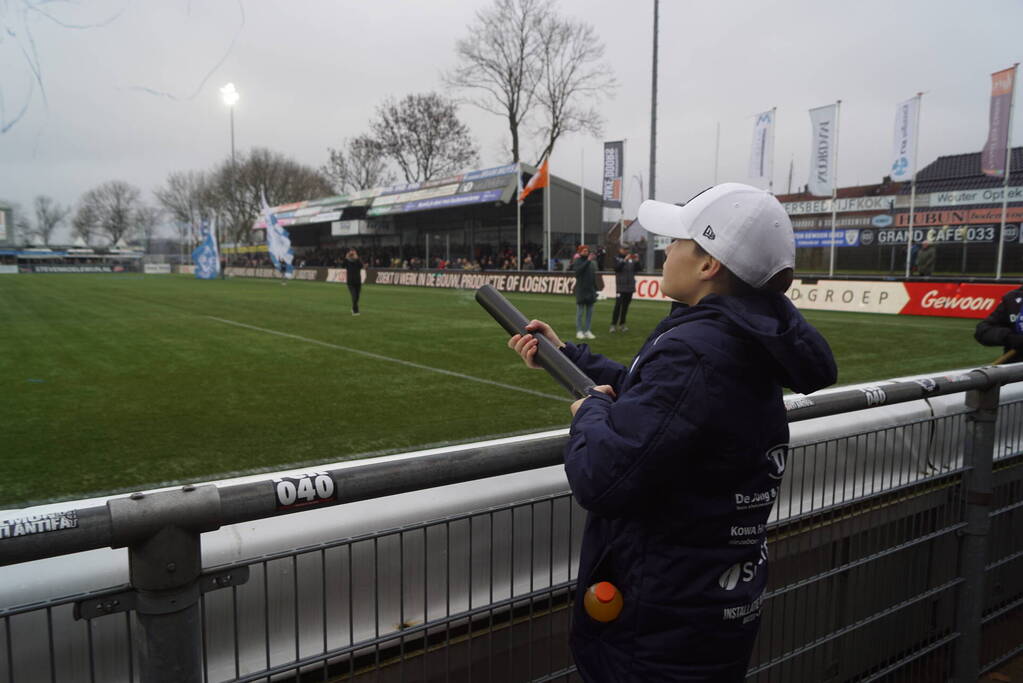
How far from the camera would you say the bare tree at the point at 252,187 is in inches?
2803

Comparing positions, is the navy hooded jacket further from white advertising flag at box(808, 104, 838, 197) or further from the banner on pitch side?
white advertising flag at box(808, 104, 838, 197)

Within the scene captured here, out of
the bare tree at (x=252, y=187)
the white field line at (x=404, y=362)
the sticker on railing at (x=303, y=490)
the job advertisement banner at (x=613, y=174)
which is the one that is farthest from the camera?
the bare tree at (x=252, y=187)

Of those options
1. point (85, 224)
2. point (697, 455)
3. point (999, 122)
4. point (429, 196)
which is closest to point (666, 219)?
point (697, 455)

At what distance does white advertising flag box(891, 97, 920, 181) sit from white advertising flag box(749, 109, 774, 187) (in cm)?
425

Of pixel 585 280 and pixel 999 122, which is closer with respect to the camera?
pixel 585 280

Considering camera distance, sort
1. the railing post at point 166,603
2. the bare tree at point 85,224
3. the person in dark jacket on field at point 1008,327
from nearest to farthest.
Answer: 1. the railing post at point 166,603
2. the person in dark jacket on field at point 1008,327
3. the bare tree at point 85,224

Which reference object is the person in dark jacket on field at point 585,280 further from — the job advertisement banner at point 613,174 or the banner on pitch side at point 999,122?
the job advertisement banner at point 613,174

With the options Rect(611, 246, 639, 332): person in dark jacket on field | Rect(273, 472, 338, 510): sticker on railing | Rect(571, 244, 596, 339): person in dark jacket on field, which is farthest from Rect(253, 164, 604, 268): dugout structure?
Rect(273, 472, 338, 510): sticker on railing

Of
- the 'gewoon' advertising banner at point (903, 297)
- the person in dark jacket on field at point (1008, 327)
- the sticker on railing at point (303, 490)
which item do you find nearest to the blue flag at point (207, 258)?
the 'gewoon' advertising banner at point (903, 297)

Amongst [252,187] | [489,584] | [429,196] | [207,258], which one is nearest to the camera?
[489,584]

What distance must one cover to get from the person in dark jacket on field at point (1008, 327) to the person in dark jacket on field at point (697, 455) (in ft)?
17.7

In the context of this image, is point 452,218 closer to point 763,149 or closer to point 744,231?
point 763,149

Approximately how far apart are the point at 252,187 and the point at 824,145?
60.0 meters

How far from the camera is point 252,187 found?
71375mm
